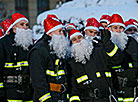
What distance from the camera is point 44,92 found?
355 centimetres

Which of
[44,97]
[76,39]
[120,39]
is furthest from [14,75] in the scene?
[120,39]

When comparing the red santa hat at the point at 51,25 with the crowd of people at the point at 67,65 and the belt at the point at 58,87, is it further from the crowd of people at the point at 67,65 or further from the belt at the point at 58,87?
the belt at the point at 58,87

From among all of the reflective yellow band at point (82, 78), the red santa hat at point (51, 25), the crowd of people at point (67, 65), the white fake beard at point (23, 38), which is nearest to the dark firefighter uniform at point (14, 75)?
the crowd of people at point (67, 65)

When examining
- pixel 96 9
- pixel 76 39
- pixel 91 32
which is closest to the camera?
pixel 76 39

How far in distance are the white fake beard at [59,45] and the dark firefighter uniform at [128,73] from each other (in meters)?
1.28

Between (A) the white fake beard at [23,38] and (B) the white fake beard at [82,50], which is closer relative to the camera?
(B) the white fake beard at [82,50]

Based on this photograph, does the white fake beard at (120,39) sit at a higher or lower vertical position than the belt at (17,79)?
higher

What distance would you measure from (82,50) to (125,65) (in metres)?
1.22

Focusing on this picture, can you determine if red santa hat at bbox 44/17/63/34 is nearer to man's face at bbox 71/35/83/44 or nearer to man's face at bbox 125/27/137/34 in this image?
man's face at bbox 71/35/83/44

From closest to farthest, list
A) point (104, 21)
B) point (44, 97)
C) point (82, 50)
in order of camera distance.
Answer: point (44, 97) < point (82, 50) < point (104, 21)

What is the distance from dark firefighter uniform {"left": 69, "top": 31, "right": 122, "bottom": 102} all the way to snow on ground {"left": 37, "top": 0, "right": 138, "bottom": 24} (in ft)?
10.7

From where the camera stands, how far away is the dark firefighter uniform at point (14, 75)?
4.78m

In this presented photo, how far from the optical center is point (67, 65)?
13.2ft

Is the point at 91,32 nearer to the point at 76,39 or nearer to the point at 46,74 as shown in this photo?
the point at 76,39
